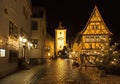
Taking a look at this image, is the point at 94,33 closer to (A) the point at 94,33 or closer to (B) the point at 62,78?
(A) the point at 94,33

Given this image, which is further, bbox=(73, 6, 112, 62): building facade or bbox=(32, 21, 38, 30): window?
bbox=(73, 6, 112, 62): building facade

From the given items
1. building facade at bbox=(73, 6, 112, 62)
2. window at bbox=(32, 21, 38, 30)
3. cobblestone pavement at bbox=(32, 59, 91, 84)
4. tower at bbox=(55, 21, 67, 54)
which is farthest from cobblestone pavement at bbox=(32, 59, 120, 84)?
tower at bbox=(55, 21, 67, 54)

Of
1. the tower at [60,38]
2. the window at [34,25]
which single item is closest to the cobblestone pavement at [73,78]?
the window at [34,25]

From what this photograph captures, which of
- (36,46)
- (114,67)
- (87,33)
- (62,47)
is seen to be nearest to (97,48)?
(87,33)

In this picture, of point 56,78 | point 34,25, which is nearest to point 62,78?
point 56,78

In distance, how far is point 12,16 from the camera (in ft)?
68.5

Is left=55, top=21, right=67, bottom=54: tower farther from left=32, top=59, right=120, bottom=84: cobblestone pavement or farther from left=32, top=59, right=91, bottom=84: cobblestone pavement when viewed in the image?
left=32, top=59, right=120, bottom=84: cobblestone pavement

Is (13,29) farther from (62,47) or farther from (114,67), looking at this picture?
(62,47)

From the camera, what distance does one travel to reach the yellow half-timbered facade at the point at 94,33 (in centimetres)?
4759

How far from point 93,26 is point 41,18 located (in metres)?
11.4

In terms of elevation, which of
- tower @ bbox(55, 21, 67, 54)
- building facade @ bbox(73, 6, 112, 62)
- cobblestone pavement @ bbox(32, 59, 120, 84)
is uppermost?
tower @ bbox(55, 21, 67, 54)

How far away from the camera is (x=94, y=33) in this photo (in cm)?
4794

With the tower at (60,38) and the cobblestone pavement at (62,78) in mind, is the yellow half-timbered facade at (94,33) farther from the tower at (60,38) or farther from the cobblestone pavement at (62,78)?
the tower at (60,38)

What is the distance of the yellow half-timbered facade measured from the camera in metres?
47.6
